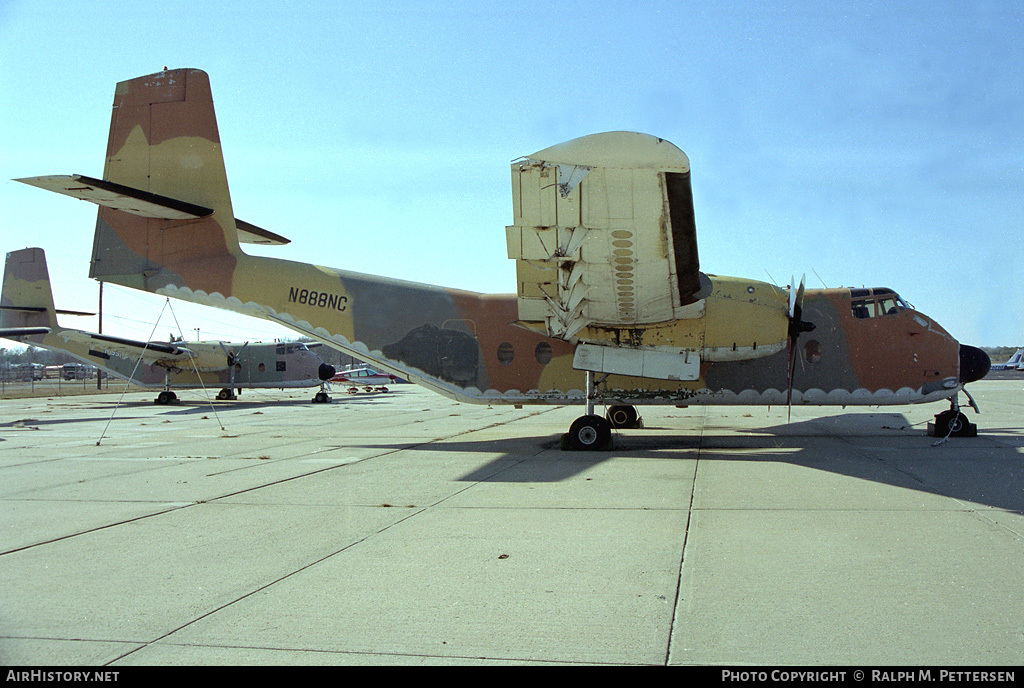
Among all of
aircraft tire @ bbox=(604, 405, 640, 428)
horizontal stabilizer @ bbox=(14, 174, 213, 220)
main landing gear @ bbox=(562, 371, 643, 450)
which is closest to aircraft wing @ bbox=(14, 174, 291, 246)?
horizontal stabilizer @ bbox=(14, 174, 213, 220)

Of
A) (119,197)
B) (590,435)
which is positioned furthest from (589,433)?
(119,197)

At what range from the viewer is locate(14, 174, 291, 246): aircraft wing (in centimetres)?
1070

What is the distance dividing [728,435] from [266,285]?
9.57 m

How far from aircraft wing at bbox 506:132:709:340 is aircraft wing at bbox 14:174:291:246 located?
6881 mm

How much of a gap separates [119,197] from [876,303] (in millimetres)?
13343

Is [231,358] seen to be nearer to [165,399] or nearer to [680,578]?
[165,399]

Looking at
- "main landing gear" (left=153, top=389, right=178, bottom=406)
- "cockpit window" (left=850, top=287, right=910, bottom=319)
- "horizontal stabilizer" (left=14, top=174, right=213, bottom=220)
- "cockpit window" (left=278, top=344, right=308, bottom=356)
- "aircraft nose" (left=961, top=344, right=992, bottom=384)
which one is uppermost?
"horizontal stabilizer" (left=14, top=174, right=213, bottom=220)

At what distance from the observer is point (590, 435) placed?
11.4 metres

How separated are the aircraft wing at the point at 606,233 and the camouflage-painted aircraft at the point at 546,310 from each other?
4cm

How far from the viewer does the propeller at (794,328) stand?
11555 mm

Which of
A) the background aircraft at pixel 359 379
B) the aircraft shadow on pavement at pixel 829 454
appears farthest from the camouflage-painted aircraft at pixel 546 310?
the background aircraft at pixel 359 379

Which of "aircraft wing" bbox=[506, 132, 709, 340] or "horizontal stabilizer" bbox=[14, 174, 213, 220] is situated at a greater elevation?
"horizontal stabilizer" bbox=[14, 174, 213, 220]

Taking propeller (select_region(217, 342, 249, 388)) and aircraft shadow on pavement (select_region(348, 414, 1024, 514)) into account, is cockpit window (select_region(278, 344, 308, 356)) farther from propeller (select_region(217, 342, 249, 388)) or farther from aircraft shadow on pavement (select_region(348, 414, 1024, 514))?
aircraft shadow on pavement (select_region(348, 414, 1024, 514))

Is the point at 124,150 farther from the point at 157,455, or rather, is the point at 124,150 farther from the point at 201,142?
the point at 157,455
